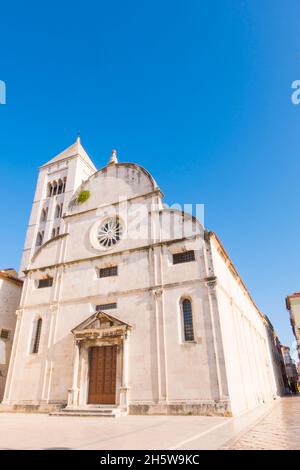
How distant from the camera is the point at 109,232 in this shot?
64.3ft

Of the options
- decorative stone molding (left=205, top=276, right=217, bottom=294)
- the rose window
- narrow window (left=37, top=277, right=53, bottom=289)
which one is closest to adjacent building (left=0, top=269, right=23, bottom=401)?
narrow window (left=37, top=277, right=53, bottom=289)

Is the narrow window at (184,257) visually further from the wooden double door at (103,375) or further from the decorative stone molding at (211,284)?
the wooden double door at (103,375)

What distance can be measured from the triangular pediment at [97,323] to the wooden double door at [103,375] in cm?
116

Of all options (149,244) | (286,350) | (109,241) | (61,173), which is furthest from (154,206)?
(286,350)

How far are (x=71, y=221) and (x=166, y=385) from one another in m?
12.9

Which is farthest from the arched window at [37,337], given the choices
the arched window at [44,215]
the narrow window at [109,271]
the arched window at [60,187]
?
the arched window at [60,187]

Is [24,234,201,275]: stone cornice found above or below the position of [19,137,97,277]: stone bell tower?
below

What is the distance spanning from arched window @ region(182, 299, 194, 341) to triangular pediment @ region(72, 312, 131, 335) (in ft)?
12.0

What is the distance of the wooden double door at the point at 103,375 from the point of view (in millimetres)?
15133

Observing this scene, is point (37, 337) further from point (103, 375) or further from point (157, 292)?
point (157, 292)

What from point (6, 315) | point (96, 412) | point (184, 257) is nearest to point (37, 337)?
point (6, 315)

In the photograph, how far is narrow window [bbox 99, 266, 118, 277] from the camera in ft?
59.5

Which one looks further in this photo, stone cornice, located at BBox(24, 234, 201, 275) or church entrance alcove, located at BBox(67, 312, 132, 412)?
stone cornice, located at BBox(24, 234, 201, 275)

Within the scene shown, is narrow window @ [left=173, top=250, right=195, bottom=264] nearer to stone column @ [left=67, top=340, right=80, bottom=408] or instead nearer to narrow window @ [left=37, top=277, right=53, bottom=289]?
stone column @ [left=67, top=340, right=80, bottom=408]
